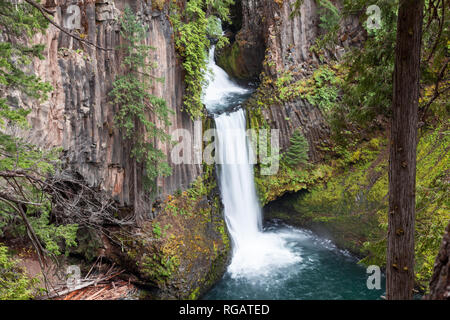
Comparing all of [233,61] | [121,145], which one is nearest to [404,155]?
[121,145]

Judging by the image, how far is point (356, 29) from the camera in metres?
14.2

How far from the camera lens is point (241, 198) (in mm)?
13328

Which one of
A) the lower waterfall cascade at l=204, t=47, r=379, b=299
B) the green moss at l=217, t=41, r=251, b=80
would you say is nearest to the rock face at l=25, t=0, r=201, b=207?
the lower waterfall cascade at l=204, t=47, r=379, b=299

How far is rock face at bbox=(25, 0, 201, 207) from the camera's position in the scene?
6.58 meters

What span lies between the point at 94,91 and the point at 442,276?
823cm

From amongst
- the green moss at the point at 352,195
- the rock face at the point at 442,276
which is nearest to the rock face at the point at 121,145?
the green moss at the point at 352,195

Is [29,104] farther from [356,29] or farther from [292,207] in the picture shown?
[356,29]

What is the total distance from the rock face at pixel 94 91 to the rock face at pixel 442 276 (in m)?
7.32

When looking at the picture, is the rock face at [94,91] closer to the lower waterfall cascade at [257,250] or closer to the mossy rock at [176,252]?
the mossy rock at [176,252]

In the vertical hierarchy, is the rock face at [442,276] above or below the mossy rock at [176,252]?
above

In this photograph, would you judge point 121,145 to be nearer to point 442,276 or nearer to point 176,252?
point 176,252

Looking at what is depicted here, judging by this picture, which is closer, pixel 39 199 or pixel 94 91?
pixel 39 199

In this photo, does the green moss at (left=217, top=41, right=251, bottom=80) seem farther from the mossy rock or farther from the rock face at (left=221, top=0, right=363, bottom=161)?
the mossy rock

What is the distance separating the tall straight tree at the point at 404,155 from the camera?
3400 millimetres
